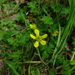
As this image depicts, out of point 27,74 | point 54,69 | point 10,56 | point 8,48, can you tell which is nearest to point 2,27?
point 8,48

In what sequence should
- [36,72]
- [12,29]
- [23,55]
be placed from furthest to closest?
[12,29] < [23,55] < [36,72]

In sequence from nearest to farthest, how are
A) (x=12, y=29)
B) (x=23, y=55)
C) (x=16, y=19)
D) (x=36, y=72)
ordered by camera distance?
(x=36, y=72) → (x=23, y=55) → (x=12, y=29) → (x=16, y=19)

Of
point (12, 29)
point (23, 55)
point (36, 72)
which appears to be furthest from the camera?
point (12, 29)

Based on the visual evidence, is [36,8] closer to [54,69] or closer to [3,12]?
[3,12]

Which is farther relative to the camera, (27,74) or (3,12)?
(3,12)

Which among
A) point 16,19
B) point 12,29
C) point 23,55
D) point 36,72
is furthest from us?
point 16,19

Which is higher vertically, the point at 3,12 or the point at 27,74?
the point at 3,12

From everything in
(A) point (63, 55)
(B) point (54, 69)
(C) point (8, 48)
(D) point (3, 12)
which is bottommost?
(B) point (54, 69)

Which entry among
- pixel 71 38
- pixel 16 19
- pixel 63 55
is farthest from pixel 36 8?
pixel 63 55

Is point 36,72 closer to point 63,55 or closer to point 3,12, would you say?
point 63,55
